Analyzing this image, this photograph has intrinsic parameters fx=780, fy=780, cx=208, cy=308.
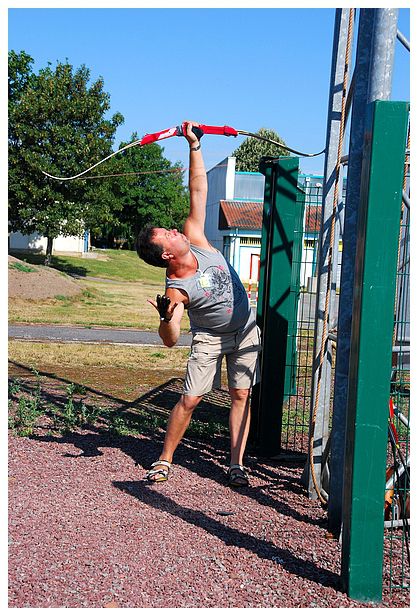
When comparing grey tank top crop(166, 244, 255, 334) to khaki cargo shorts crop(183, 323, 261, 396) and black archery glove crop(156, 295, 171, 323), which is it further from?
black archery glove crop(156, 295, 171, 323)

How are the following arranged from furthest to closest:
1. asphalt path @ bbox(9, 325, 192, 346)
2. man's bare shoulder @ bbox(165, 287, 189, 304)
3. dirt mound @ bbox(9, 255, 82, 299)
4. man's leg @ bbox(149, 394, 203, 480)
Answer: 1. dirt mound @ bbox(9, 255, 82, 299)
2. asphalt path @ bbox(9, 325, 192, 346)
3. man's leg @ bbox(149, 394, 203, 480)
4. man's bare shoulder @ bbox(165, 287, 189, 304)

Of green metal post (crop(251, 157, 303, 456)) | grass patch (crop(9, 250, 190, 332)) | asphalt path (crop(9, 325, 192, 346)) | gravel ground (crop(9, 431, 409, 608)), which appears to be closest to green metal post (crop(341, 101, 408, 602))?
gravel ground (crop(9, 431, 409, 608))

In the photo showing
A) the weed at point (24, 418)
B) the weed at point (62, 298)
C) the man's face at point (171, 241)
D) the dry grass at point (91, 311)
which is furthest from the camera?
the weed at point (62, 298)

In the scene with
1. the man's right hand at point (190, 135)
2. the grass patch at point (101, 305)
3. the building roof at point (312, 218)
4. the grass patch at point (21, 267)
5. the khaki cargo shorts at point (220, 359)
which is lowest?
the grass patch at point (101, 305)

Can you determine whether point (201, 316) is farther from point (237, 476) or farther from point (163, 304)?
point (237, 476)

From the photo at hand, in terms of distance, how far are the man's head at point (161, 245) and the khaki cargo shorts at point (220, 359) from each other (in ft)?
2.43

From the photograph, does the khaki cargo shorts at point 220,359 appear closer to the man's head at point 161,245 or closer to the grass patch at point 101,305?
the man's head at point 161,245

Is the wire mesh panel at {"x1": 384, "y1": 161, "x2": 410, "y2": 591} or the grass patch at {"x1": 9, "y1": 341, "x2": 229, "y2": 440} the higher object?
the wire mesh panel at {"x1": 384, "y1": 161, "x2": 410, "y2": 591}

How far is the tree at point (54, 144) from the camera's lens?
1304 inches

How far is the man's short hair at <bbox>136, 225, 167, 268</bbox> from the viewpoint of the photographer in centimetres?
546

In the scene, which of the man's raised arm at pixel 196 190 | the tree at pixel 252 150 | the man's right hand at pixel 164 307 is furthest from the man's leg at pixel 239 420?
the tree at pixel 252 150

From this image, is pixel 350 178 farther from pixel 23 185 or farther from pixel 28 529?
pixel 23 185

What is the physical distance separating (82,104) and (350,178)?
3064cm

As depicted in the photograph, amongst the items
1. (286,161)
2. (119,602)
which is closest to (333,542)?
(119,602)
